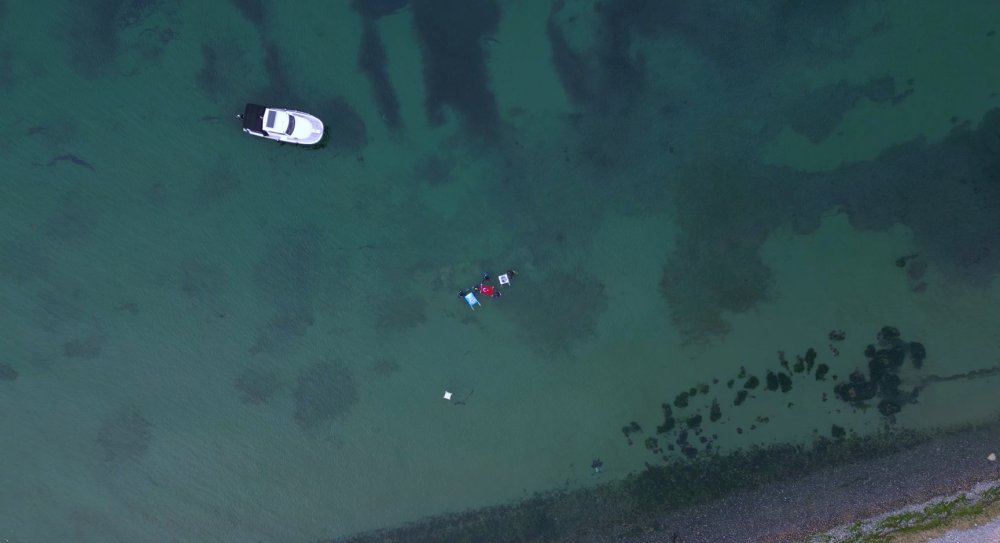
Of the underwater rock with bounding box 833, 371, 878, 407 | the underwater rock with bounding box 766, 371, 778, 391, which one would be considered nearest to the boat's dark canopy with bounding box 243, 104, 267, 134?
the underwater rock with bounding box 766, 371, 778, 391

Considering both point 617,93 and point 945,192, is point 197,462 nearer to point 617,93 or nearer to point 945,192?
point 617,93

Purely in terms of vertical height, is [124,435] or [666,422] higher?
[124,435]

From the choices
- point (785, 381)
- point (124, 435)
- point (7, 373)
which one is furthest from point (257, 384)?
point (785, 381)

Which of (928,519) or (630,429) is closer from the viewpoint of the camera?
(928,519)

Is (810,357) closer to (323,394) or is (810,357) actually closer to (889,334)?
(889,334)

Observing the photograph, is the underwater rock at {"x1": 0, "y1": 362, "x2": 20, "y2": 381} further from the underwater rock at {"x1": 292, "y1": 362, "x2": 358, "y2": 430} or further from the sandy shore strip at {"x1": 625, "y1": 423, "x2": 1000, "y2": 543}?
the sandy shore strip at {"x1": 625, "y1": 423, "x2": 1000, "y2": 543}

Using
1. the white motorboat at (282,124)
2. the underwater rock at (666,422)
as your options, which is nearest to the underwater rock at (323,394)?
the white motorboat at (282,124)
